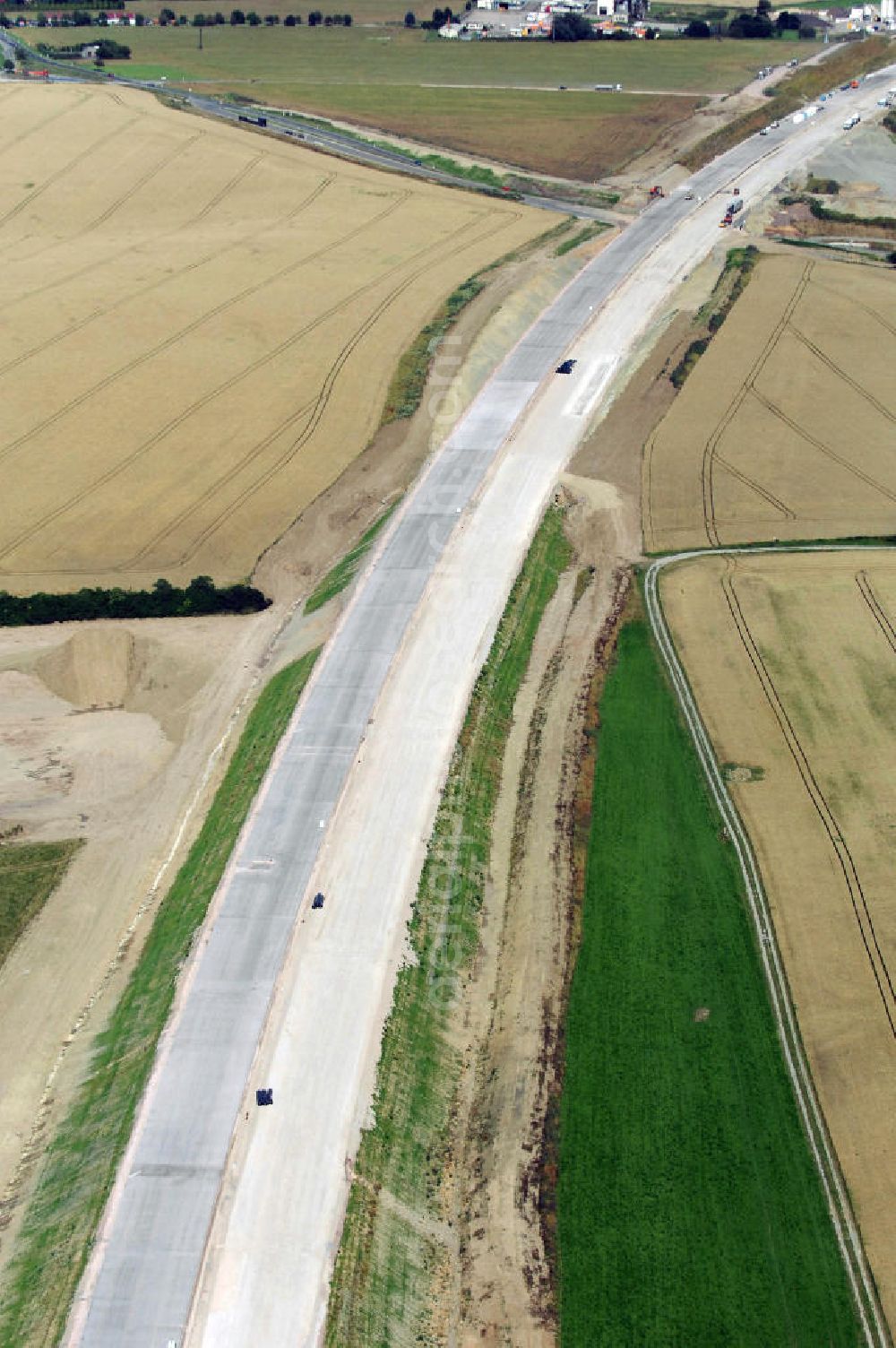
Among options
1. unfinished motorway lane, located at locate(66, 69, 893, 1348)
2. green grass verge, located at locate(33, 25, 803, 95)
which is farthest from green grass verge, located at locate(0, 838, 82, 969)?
green grass verge, located at locate(33, 25, 803, 95)

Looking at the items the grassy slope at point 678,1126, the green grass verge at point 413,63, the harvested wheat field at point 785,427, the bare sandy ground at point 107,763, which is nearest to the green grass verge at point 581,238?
the harvested wheat field at point 785,427

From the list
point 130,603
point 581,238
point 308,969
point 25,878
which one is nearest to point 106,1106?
point 308,969

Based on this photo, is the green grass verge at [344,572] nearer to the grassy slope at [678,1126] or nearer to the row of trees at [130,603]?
the row of trees at [130,603]

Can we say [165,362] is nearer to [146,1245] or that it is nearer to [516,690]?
[516,690]

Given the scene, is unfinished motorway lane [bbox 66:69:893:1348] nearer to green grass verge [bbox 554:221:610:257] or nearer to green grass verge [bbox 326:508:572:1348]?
green grass verge [bbox 326:508:572:1348]

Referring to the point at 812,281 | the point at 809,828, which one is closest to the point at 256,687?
the point at 809,828

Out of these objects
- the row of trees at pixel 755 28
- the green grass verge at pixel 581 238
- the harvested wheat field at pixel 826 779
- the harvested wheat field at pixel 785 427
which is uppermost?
the row of trees at pixel 755 28

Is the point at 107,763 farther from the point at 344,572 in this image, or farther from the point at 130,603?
the point at 344,572
